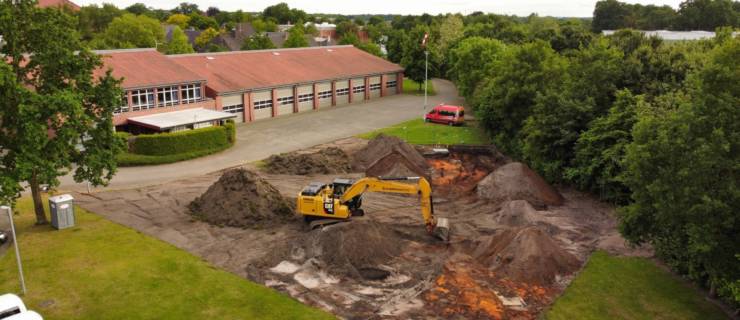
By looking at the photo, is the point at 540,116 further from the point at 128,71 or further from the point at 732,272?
the point at 128,71

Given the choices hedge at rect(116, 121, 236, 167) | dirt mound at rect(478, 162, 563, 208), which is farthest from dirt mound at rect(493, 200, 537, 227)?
hedge at rect(116, 121, 236, 167)

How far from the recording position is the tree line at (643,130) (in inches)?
739

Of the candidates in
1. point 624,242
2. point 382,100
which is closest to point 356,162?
point 624,242

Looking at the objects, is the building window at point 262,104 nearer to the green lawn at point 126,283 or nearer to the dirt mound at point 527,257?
the green lawn at point 126,283

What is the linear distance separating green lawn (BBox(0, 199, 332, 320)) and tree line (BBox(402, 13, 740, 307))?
12512 millimetres

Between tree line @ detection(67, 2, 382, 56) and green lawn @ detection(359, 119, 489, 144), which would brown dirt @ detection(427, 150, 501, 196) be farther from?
tree line @ detection(67, 2, 382, 56)

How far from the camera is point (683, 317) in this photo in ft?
63.9

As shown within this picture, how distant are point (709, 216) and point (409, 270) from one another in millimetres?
10628

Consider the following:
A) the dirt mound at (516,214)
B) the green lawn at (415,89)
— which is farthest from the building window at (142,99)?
the green lawn at (415,89)

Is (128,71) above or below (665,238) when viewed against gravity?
above

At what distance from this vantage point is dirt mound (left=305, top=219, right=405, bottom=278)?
2252cm

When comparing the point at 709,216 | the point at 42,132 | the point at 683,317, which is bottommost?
the point at 683,317

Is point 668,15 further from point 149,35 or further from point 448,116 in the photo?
point 149,35

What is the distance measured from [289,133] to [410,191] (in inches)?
1020
